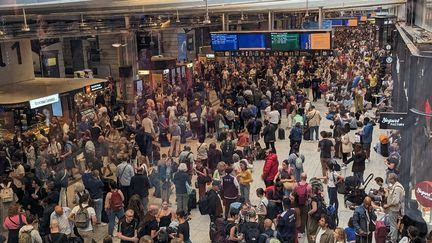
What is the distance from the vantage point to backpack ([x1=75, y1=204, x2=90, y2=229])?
8227 mm

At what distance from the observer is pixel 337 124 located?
13.7 meters

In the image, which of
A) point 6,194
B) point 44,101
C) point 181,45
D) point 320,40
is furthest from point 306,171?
point 181,45

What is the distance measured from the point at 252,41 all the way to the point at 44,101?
6580 millimetres

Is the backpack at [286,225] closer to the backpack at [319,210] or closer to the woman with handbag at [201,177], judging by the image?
the backpack at [319,210]

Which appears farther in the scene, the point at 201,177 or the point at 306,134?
the point at 306,134

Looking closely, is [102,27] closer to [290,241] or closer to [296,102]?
[296,102]

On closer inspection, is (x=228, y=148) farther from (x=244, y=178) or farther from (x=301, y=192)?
(x=301, y=192)

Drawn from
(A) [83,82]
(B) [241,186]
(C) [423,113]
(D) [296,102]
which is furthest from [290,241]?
(A) [83,82]

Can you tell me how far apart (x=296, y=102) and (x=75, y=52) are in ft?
42.0

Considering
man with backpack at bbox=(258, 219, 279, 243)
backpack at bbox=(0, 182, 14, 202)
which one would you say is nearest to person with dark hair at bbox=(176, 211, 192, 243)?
man with backpack at bbox=(258, 219, 279, 243)

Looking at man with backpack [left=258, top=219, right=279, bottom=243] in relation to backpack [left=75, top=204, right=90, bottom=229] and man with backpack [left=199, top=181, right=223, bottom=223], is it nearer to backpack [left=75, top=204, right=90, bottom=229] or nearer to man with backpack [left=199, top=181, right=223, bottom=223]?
man with backpack [left=199, top=181, right=223, bottom=223]

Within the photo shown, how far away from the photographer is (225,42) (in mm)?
16625

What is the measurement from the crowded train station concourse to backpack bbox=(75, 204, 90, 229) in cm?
2

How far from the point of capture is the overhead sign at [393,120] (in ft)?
32.5
